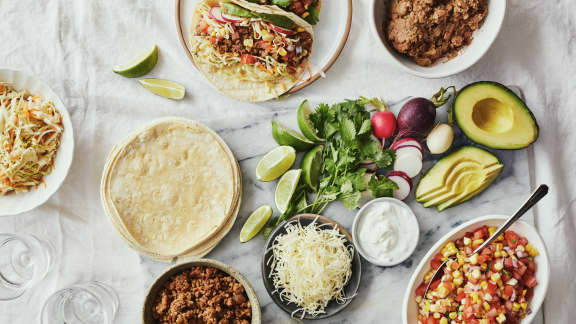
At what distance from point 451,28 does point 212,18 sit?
1.58 meters

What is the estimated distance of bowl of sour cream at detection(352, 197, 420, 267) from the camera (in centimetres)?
304

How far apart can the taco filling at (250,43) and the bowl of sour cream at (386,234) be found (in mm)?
1085

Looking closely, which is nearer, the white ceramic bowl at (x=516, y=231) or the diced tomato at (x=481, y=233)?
the white ceramic bowl at (x=516, y=231)

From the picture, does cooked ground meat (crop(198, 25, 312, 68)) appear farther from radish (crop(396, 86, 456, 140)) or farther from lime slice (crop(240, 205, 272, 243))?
lime slice (crop(240, 205, 272, 243))

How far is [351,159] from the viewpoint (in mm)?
3059

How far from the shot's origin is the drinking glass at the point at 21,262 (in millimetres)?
3098

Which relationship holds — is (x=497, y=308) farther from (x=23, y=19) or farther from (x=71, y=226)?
(x=23, y=19)

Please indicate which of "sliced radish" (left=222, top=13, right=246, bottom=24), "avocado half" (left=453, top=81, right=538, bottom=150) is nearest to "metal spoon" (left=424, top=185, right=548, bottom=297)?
"avocado half" (left=453, top=81, right=538, bottom=150)

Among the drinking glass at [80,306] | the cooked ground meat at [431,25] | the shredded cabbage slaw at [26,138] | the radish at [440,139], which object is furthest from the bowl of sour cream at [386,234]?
the shredded cabbage slaw at [26,138]

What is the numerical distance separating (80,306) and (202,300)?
964 millimetres

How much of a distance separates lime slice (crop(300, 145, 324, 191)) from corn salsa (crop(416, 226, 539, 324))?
3.12 feet

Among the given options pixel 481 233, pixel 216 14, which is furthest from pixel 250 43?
pixel 481 233

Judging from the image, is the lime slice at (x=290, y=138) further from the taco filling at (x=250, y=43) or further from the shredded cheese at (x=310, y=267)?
the shredded cheese at (x=310, y=267)

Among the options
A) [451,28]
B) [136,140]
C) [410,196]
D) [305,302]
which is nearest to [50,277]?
[136,140]
